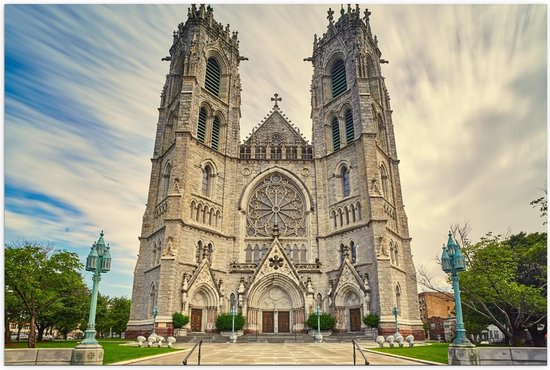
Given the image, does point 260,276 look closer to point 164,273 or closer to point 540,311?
point 164,273

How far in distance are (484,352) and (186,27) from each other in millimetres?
39570

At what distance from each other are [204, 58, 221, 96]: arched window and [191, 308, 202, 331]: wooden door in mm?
21774

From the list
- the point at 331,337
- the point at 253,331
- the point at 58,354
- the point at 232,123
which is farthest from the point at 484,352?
the point at 232,123

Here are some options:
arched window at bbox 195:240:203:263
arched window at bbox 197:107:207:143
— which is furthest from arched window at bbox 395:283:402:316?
arched window at bbox 197:107:207:143

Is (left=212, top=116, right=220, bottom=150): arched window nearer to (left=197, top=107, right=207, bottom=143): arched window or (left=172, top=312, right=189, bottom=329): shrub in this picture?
(left=197, top=107, right=207, bottom=143): arched window

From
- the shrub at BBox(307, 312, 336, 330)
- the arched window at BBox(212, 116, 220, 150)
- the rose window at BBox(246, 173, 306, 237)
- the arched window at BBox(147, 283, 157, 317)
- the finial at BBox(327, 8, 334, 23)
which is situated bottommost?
the shrub at BBox(307, 312, 336, 330)

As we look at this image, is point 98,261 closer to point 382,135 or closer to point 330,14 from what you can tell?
point 382,135

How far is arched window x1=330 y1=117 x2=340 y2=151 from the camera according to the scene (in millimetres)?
A: 37531

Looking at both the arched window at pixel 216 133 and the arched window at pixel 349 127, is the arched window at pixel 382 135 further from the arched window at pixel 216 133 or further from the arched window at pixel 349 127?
the arched window at pixel 216 133

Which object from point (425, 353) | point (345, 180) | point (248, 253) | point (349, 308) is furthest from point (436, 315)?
point (425, 353)

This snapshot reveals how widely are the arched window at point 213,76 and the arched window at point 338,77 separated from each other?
12.3 meters

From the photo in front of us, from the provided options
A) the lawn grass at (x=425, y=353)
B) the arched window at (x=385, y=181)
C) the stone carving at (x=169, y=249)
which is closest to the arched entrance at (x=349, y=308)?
the arched window at (x=385, y=181)

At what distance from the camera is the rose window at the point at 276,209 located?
115 ft

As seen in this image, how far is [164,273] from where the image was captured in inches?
1076
